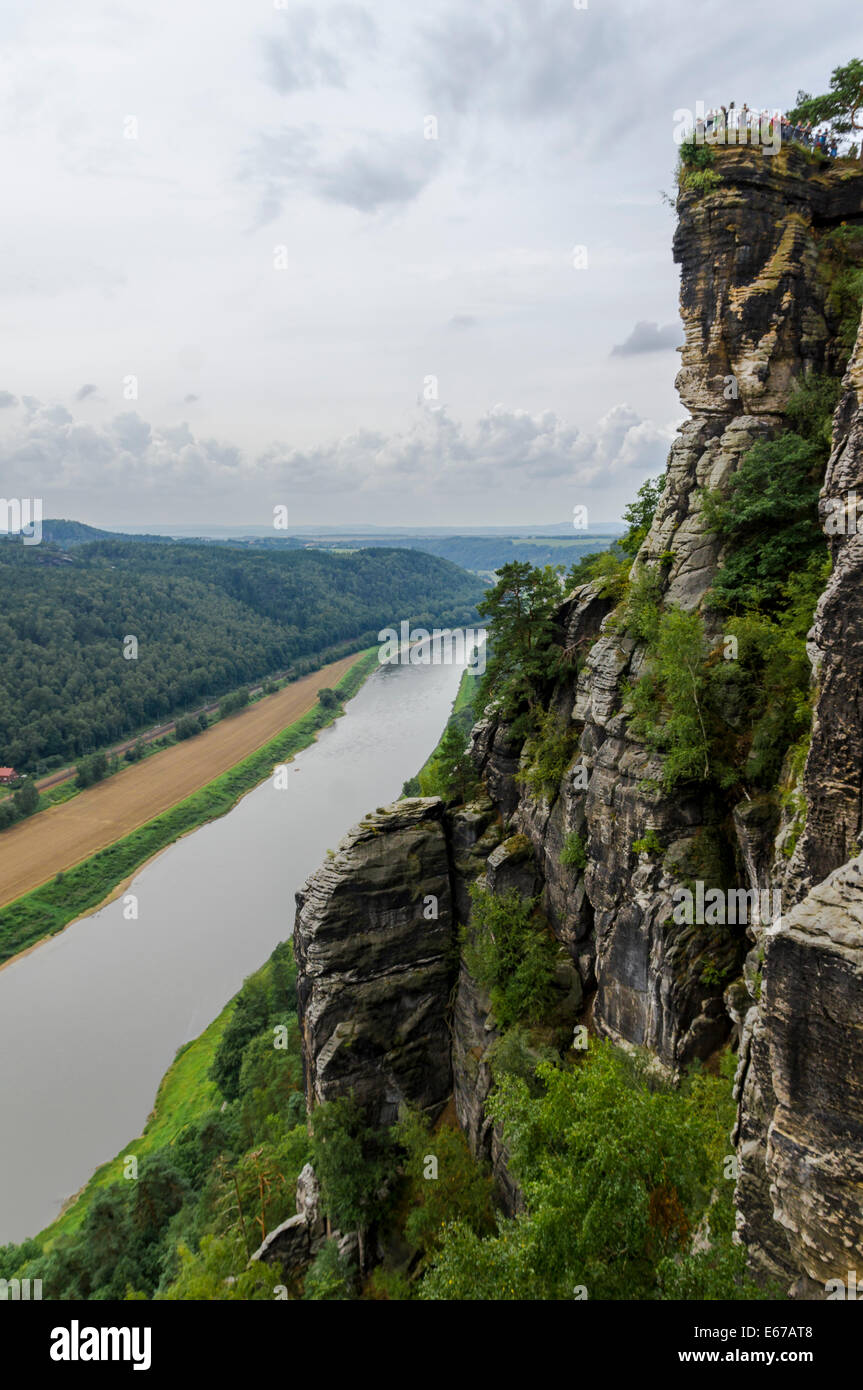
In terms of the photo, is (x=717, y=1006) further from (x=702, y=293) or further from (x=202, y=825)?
(x=202, y=825)

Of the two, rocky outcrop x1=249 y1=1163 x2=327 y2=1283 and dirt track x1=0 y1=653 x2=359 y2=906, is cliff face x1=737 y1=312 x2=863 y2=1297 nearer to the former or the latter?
rocky outcrop x1=249 y1=1163 x2=327 y2=1283

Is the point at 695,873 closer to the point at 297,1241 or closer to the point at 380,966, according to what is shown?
the point at 380,966

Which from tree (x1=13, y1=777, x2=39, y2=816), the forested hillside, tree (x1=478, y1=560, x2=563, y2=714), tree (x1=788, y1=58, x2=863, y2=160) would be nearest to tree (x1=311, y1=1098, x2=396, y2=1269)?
tree (x1=478, y1=560, x2=563, y2=714)

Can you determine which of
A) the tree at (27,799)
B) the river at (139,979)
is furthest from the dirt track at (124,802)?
the river at (139,979)

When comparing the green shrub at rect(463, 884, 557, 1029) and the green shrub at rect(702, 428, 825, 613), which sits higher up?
the green shrub at rect(702, 428, 825, 613)

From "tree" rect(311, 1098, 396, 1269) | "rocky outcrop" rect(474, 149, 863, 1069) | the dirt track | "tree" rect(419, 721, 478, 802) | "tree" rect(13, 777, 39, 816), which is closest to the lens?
"rocky outcrop" rect(474, 149, 863, 1069)

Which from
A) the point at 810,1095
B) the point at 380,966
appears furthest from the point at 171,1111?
the point at 810,1095

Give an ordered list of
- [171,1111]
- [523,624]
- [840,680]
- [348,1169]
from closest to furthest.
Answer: [840,680], [348,1169], [523,624], [171,1111]
